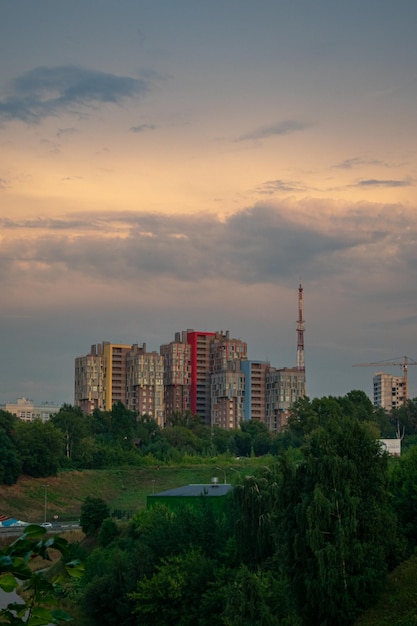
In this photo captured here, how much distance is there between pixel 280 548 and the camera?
35156 millimetres

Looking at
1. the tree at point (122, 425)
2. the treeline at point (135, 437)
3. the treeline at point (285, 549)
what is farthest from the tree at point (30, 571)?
the tree at point (122, 425)

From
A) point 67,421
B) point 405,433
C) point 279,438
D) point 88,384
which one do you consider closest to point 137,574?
point 67,421

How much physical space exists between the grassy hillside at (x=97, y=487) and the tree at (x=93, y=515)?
2161cm

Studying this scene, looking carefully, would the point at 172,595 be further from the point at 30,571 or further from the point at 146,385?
the point at 146,385

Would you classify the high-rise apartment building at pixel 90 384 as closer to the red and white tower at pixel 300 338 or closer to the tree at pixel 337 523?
the red and white tower at pixel 300 338

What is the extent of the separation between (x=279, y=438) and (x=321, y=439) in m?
81.3

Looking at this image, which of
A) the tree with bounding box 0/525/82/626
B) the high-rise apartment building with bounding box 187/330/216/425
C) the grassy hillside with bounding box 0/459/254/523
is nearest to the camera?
the tree with bounding box 0/525/82/626

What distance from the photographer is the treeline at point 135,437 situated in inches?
3706

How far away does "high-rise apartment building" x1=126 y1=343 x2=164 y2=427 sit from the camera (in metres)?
154

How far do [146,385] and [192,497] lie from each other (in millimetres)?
98618

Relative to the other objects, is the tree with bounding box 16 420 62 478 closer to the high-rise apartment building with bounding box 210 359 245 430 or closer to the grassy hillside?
the grassy hillside

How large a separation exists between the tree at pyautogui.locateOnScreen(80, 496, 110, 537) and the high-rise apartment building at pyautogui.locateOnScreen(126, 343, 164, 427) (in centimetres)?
9222

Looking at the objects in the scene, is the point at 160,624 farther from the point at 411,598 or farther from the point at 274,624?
the point at 411,598

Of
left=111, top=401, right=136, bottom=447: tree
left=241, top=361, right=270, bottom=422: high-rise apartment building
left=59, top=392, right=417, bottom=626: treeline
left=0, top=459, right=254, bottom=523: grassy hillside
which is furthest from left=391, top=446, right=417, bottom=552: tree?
left=241, top=361, right=270, bottom=422: high-rise apartment building
